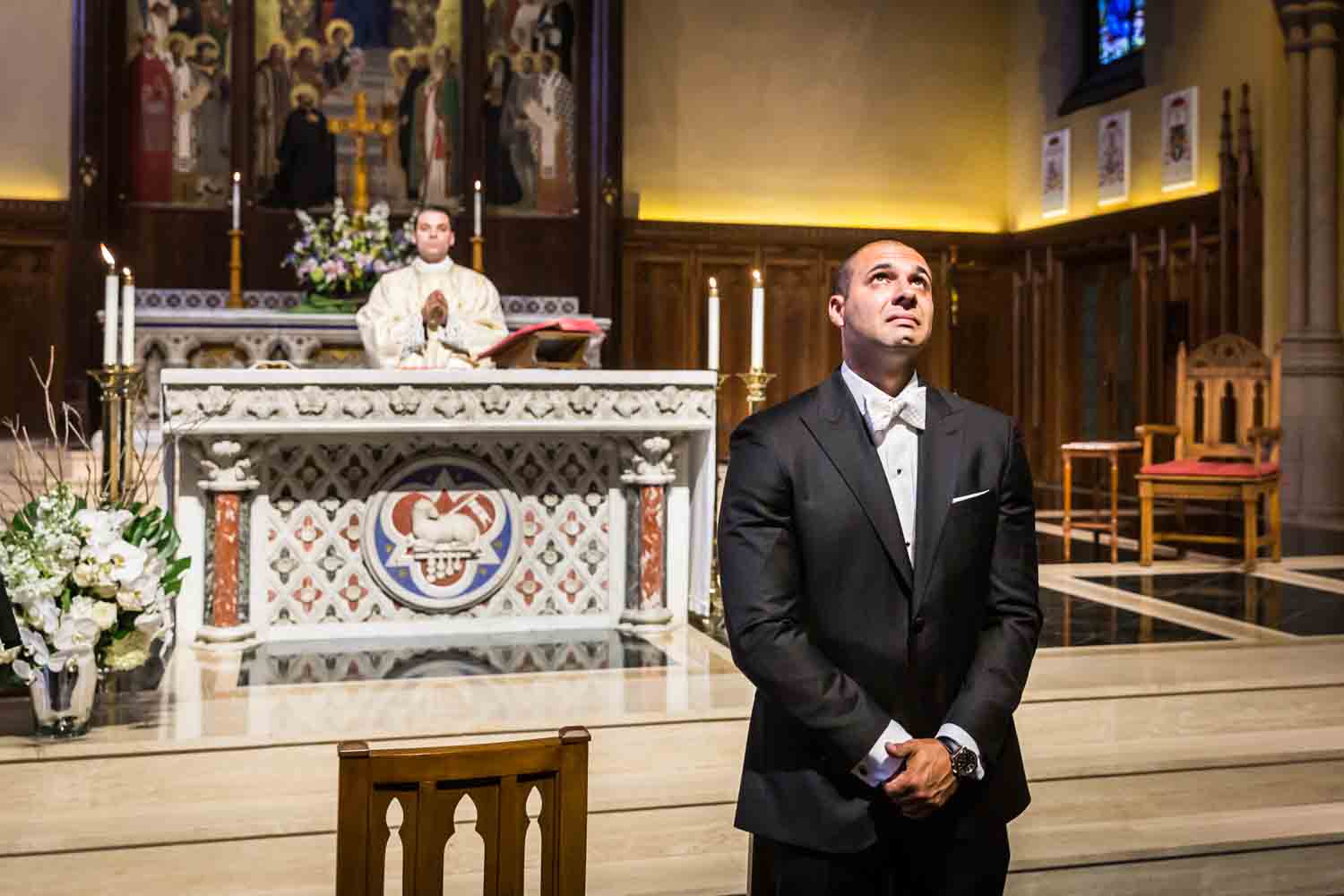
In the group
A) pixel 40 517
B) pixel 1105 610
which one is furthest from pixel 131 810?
pixel 1105 610

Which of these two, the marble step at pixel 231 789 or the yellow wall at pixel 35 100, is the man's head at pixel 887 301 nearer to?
the marble step at pixel 231 789

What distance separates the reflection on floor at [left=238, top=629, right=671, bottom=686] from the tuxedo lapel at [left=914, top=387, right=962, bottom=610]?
2711 mm

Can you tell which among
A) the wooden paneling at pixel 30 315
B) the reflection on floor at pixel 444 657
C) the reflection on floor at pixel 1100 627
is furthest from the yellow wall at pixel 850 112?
the reflection on floor at pixel 444 657

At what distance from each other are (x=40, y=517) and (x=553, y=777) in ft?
8.03

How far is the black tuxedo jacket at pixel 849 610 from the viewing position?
224cm

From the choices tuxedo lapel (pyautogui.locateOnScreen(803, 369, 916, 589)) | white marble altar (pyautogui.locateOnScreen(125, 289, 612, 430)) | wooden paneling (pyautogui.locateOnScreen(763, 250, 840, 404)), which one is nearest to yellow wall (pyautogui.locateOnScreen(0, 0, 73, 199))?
white marble altar (pyautogui.locateOnScreen(125, 289, 612, 430))

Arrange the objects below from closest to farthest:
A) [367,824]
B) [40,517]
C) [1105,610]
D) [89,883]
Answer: [367,824], [89,883], [40,517], [1105,610]

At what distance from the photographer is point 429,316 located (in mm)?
5535

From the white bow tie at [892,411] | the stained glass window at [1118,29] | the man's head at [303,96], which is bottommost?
the white bow tie at [892,411]

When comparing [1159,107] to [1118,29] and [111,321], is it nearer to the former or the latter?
[1118,29]

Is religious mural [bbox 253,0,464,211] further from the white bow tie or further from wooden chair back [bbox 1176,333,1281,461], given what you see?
the white bow tie

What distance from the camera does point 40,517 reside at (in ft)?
13.0

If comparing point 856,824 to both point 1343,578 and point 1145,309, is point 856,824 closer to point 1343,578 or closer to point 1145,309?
point 1343,578

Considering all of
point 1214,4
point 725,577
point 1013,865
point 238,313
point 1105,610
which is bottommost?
point 1013,865
